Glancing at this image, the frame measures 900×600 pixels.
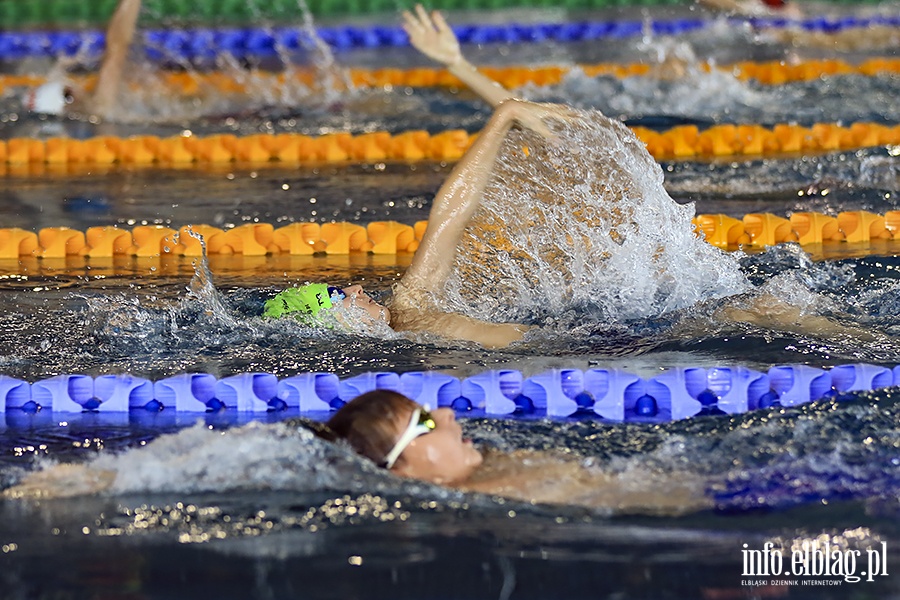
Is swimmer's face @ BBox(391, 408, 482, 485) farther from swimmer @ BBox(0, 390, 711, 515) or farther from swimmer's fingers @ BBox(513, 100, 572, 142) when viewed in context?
swimmer's fingers @ BBox(513, 100, 572, 142)

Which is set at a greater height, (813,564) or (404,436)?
(404,436)

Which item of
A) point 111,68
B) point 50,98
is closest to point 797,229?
point 111,68

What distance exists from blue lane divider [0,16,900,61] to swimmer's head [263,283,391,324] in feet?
17.1

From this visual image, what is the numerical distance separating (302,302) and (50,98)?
12.6 feet

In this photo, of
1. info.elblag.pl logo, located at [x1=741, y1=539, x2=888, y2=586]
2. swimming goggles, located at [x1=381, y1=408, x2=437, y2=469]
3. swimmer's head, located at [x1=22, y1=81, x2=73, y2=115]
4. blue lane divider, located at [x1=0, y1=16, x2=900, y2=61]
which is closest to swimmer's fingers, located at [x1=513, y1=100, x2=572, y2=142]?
swimming goggles, located at [x1=381, y1=408, x2=437, y2=469]

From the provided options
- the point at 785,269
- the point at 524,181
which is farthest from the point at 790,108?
the point at 524,181

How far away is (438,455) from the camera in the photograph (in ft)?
8.27

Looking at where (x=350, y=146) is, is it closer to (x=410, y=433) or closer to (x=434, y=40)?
(x=434, y=40)

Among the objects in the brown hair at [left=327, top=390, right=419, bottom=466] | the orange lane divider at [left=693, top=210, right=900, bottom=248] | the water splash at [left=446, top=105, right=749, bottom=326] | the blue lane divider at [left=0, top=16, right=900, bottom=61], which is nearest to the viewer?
the brown hair at [left=327, top=390, right=419, bottom=466]

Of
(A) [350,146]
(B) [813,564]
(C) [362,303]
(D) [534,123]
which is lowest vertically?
(B) [813,564]

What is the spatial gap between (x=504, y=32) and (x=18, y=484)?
673 cm

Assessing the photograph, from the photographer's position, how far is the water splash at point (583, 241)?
3.78 m

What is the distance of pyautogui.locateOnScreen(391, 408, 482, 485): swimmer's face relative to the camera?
2.51 meters

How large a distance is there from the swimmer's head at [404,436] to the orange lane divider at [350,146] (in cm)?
358
